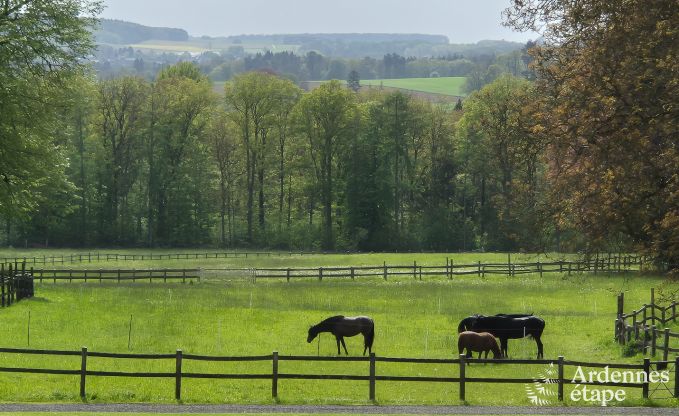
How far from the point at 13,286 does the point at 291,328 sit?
12.6 meters

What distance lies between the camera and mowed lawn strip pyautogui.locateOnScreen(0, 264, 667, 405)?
22.8m

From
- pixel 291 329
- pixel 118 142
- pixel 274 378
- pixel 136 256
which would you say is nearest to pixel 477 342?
pixel 274 378

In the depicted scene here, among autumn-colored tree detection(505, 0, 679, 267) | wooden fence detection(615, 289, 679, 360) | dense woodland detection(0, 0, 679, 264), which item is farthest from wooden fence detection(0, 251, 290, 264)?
autumn-colored tree detection(505, 0, 679, 267)

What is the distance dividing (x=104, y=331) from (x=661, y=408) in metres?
18.9

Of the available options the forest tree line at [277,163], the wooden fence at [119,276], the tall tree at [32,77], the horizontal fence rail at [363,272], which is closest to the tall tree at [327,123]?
the forest tree line at [277,163]

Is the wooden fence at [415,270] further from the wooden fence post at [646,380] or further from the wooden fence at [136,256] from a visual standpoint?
the wooden fence post at [646,380]

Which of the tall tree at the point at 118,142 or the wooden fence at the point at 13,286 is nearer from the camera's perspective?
the wooden fence at the point at 13,286

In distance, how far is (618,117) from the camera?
1616 cm

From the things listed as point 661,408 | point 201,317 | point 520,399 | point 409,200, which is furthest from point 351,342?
point 409,200

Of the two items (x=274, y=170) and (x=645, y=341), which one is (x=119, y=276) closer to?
(x=645, y=341)

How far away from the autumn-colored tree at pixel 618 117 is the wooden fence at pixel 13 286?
86.2 ft

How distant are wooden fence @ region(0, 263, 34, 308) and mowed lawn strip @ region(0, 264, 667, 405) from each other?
59 cm

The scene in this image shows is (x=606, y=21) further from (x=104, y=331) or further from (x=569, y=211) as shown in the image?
(x=104, y=331)

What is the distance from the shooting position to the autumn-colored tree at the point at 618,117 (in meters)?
15.6
